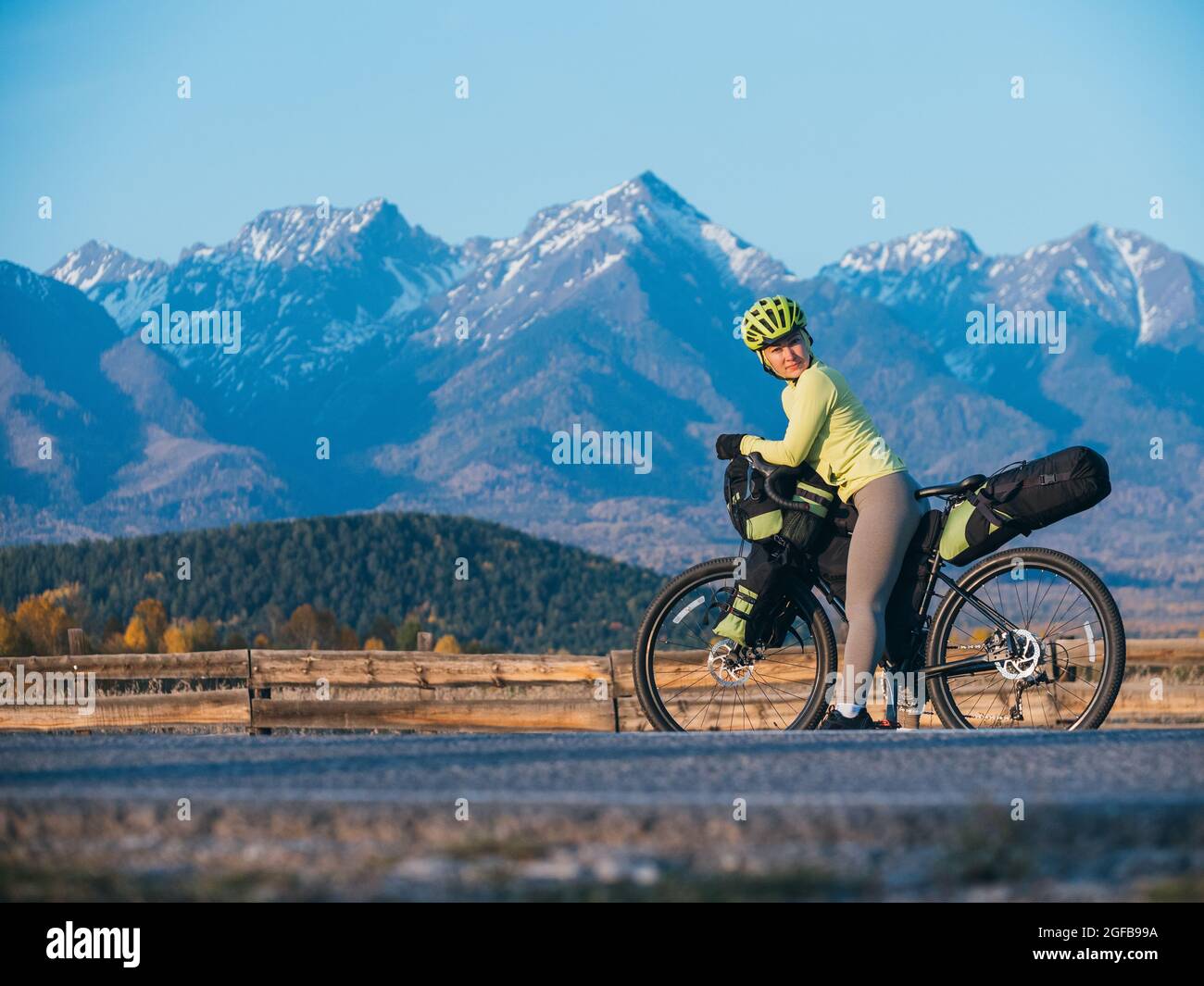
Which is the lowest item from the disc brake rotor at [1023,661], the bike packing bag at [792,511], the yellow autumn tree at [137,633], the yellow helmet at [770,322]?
the yellow autumn tree at [137,633]

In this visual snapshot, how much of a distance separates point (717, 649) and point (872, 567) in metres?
0.77

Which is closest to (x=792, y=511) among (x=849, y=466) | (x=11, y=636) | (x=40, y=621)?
(x=849, y=466)

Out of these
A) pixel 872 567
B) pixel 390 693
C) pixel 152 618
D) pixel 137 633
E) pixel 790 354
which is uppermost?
pixel 790 354

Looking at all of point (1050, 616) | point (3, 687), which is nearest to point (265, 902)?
point (1050, 616)

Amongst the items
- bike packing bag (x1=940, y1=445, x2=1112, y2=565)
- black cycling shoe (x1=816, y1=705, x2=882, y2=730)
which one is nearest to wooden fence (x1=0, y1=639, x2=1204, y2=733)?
black cycling shoe (x1=816, y1=705, x2=882, y2=730)

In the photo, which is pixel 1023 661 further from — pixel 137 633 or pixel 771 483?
pixel 137 633

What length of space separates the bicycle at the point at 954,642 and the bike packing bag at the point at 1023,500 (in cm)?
6

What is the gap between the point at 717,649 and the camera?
7.46 meters

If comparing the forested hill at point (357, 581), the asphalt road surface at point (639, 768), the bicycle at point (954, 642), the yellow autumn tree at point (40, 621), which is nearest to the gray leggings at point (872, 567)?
the bicycle at point (954, 642)

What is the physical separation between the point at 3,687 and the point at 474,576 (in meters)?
146

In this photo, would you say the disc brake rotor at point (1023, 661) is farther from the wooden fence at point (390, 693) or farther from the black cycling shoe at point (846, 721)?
the wooden fence at point (390, 693)

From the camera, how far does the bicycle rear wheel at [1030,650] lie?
7.13m
